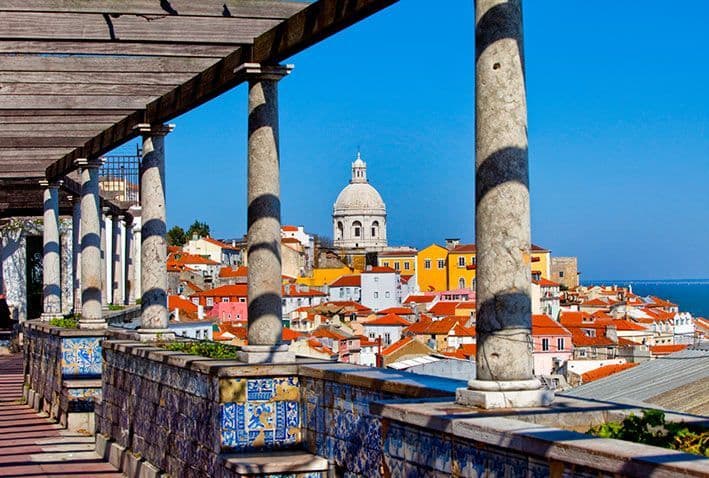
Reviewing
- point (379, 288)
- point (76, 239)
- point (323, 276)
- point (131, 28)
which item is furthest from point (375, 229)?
point (131, 28)

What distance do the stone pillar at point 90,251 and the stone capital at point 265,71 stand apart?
290 inches

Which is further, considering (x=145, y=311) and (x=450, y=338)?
(x=450, y=338)

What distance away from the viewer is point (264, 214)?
874 cm

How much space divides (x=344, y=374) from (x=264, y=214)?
212 cm

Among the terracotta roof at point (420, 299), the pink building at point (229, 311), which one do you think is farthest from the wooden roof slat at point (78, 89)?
the terracotta roof at point (420, 299)

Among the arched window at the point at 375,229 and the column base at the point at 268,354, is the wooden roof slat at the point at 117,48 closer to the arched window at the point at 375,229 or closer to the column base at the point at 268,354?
the column base at the point at 268,354

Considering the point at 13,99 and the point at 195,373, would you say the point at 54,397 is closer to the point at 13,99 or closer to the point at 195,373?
the point at 13,99

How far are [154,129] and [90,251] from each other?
389 centimetres

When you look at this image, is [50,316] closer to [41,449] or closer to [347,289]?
[41,449]

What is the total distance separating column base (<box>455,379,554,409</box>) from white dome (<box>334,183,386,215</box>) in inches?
5869

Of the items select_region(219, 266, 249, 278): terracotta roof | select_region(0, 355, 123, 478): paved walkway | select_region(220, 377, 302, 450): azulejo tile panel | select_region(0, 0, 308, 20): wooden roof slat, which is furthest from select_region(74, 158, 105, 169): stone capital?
select_region(219, 266, 249, 278): terracotta roof

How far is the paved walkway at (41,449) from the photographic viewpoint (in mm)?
11356

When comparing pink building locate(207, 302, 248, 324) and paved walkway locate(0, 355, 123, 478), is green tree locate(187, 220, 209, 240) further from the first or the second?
paved walkway locate(0, 355, 123, 478)

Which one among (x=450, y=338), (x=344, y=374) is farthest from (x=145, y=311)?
(x=450, y=338)
